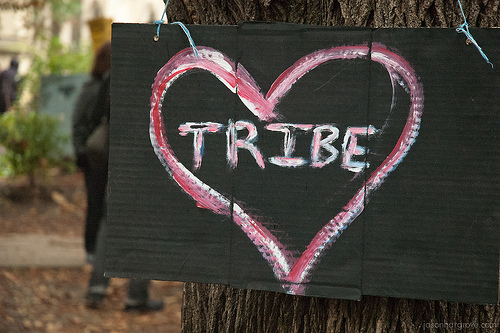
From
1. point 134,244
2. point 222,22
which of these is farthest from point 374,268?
point 222,22

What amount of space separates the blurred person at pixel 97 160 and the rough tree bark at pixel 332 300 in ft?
7.36

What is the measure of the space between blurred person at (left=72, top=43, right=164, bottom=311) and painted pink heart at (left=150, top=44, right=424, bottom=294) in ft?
7.82

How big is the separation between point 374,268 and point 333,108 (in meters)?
0.55

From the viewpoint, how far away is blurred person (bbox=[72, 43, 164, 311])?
13.5ft

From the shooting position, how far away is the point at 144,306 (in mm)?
4180

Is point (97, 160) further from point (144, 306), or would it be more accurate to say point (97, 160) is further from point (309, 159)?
point (309, 159)

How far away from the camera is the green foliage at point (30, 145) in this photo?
7.55 metres

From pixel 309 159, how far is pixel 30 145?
681cm

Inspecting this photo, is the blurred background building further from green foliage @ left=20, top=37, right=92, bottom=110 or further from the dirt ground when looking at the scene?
the dirt ground

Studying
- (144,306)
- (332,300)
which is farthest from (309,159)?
(144,306)

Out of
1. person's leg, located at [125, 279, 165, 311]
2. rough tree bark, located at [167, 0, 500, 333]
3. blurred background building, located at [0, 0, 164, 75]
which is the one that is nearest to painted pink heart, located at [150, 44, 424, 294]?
rough tree bark, located at [167, 0, 500, 333]

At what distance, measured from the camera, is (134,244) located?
6.04 feet

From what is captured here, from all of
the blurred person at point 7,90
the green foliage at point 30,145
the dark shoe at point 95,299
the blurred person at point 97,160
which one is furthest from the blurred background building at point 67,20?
the dark shoe at point 95,299

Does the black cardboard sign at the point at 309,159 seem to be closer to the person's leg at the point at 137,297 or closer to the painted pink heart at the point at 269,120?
the painted pink heart at the point at 269,120
